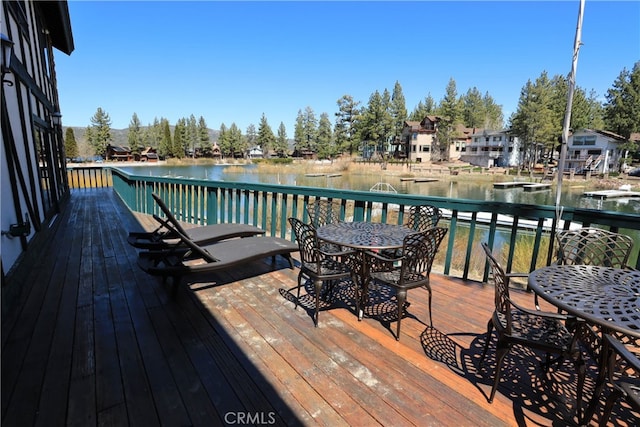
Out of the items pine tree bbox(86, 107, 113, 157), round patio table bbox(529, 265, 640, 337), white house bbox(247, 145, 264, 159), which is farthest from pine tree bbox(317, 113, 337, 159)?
round patio table bbox(529, 265, 640, 337)

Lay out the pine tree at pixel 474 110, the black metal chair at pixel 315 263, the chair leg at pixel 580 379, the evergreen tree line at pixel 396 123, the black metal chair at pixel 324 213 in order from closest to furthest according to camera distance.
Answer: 1. the chair leg at pixel 580 379
2. the black metal chair at pixel 315 263
3. the black metal chair at pixel 324 213
4. the evergreen tree line at pixel 396 123
5. the pine tree at pixel 474 110

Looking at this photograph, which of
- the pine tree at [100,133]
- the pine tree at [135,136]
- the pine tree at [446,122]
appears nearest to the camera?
the pine tree at [446,122]

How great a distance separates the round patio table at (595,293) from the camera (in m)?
1.34

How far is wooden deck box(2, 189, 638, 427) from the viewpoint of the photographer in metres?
1.54

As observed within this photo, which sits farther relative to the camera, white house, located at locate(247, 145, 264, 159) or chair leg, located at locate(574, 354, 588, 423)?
white house, located at locate(247, 145, 264, 159)

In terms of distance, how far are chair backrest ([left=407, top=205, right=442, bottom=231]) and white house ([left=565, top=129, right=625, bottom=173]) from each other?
43.9m

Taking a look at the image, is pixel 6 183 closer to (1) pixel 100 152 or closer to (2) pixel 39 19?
(2) pixel 39 19

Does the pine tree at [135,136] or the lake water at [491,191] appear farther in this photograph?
the pine tree at [135,136]

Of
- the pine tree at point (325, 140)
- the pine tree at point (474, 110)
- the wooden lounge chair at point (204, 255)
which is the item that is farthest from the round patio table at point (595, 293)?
the pine tree at point (474, 110)

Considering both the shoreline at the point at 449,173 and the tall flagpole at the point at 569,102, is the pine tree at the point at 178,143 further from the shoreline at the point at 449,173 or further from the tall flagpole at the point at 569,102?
the tall flagpole at the point at 569,102

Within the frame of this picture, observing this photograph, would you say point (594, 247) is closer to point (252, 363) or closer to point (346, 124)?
point (252, 363)

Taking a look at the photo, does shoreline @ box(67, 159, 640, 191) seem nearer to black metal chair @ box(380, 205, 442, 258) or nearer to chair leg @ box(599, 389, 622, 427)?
black metal chair @ box(380, 205, 442, 258)

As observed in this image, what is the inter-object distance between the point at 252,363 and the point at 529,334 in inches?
62.3

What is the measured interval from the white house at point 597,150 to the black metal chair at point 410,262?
44.7m
